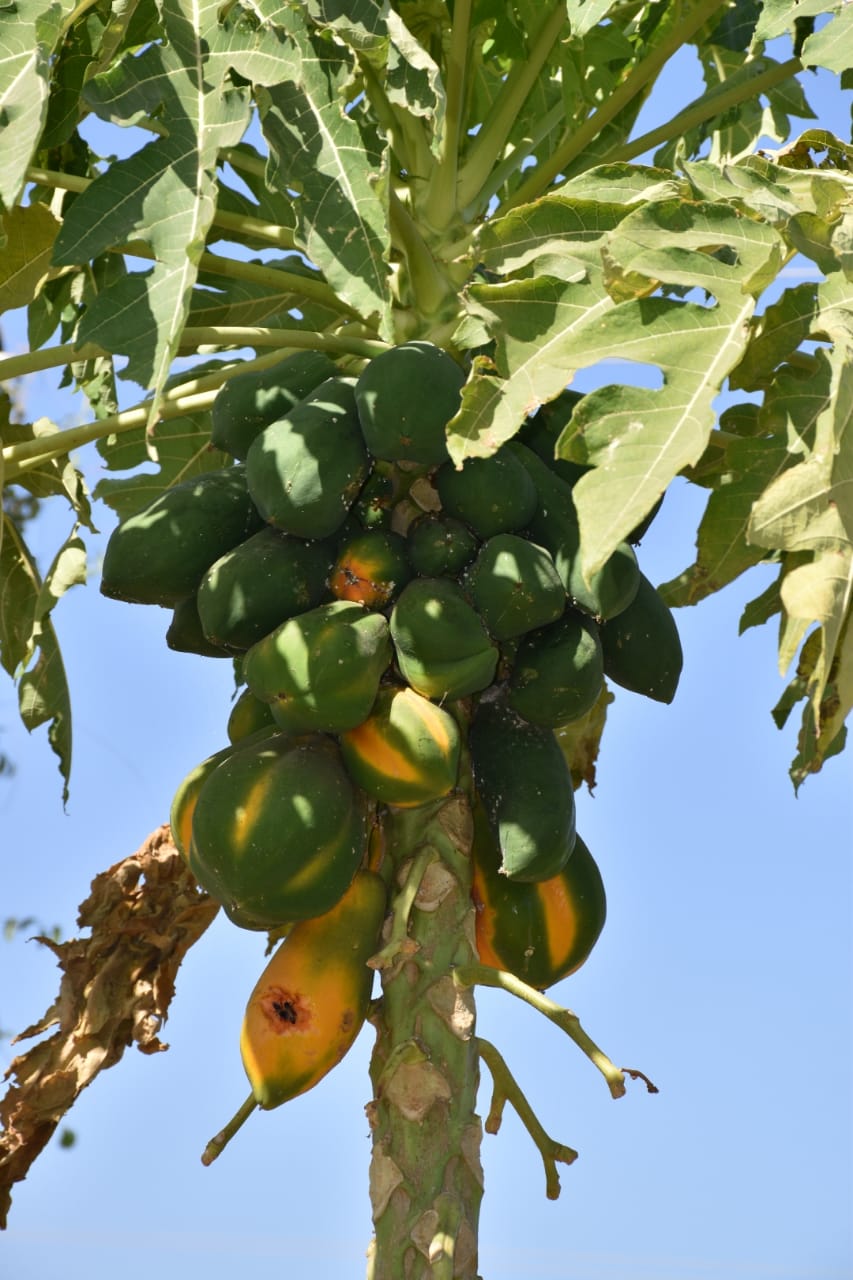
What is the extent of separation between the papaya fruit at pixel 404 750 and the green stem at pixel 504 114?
1.05 meters

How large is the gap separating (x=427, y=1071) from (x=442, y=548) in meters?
0.71

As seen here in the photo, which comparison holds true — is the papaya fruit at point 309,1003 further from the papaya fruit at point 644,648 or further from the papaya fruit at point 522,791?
the papaya fruit at point 644,648

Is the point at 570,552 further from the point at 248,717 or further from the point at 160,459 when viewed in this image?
the point at 160,459

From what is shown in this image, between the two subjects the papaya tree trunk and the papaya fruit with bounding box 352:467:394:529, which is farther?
the papaya fruit with bounding box 352:467:394:529

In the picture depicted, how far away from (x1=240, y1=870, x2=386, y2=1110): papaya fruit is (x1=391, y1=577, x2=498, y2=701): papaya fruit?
34cm

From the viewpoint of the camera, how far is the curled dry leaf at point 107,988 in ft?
7.86

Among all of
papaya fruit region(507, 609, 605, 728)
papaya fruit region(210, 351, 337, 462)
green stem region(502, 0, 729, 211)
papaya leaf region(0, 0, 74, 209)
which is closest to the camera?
papaya leaf region(0, 0, 74, 209)

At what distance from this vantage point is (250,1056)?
6.52 feet

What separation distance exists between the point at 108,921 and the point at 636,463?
1424 millimetres

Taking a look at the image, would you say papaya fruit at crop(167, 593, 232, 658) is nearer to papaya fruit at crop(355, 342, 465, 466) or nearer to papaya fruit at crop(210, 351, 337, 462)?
papaya fruit at crop(210, 351, 337, 462)

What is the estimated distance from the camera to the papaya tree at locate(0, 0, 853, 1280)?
5.73ft

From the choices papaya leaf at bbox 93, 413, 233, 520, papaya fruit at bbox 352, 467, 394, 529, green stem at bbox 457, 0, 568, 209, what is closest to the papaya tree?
papaya fruit at bbox 352, 467, 394, 529

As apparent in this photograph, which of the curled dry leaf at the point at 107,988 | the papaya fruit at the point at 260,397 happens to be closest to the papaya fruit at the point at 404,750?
the papaya fruit at the point at 260,397

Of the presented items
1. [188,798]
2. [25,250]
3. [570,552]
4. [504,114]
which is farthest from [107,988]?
[504,114]
